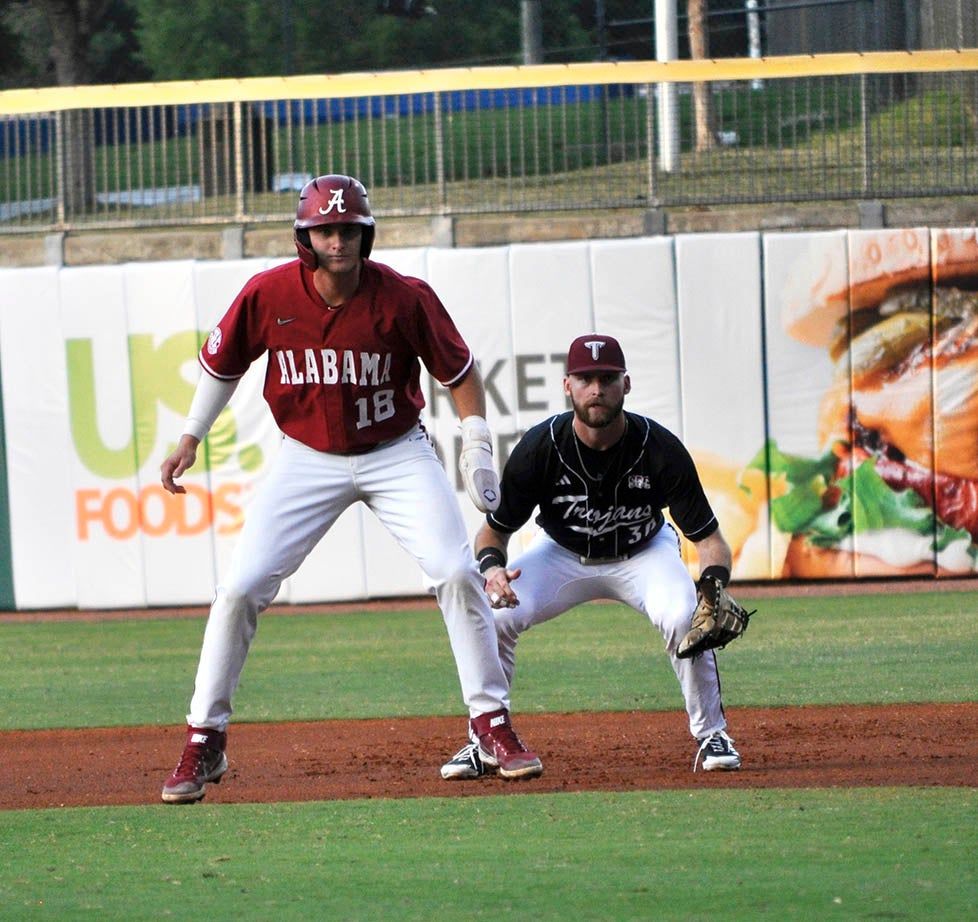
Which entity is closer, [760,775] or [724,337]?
[760,775]

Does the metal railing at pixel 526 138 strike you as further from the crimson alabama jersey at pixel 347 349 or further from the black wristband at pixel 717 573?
the crimson alabama jersey at pixel 347 349

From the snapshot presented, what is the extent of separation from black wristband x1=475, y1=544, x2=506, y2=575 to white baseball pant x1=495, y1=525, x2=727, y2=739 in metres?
0.18

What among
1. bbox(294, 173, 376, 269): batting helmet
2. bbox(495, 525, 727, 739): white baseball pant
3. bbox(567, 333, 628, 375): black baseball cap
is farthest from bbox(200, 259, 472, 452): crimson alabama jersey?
bbox(495, 525, 727, 739): white baseball pant

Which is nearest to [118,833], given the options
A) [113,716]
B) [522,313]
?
[113,716]

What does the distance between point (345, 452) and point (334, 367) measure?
0.31 metres

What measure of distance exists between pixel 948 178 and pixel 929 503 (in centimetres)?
332

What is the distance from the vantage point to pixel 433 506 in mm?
5723

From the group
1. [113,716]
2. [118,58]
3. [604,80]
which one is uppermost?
[118,58]

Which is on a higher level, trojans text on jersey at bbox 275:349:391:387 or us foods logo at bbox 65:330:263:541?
trojans text on jersey at bbox 275:349:391:387

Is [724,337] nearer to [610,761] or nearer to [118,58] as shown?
[610,761]

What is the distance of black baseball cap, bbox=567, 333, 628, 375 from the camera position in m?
6.02

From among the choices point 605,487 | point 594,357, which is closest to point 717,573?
point 605,487

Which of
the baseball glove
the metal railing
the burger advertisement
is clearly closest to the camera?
the baseball glove

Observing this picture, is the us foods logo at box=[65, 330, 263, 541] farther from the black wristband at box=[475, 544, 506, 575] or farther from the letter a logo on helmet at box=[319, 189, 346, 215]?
the letter a logo on helmet at box=[319, 189, 346, 215]
